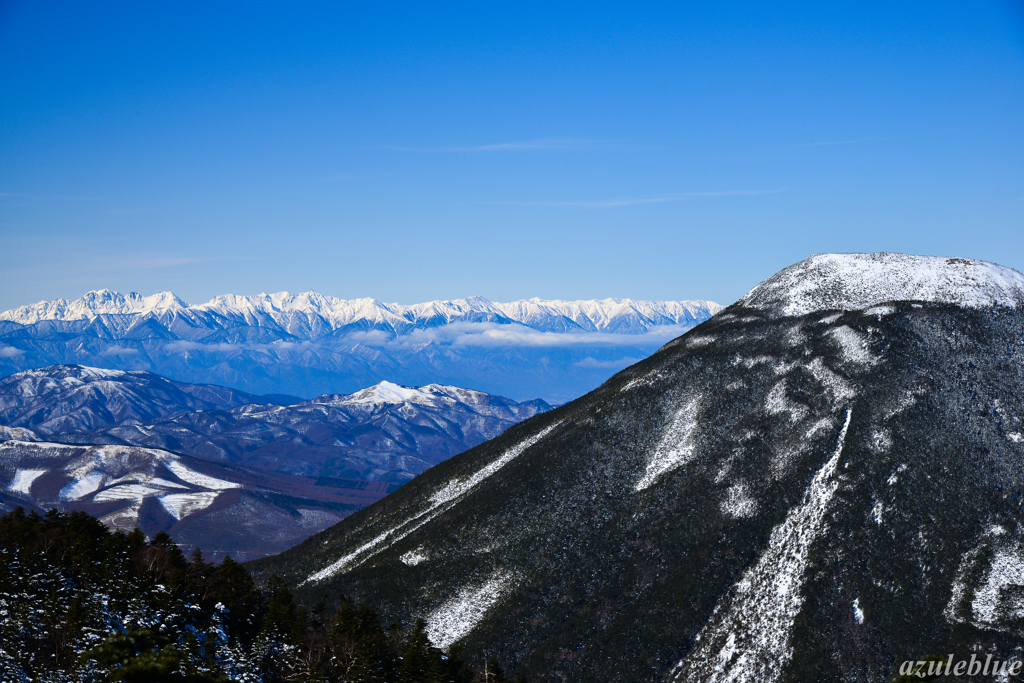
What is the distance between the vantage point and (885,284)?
569ft

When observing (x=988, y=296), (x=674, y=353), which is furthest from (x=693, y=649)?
(x=988, y=296)

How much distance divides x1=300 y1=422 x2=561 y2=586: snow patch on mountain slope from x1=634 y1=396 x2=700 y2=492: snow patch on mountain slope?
113ft

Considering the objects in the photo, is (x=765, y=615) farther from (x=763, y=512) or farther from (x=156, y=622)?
(x=156, y=622)

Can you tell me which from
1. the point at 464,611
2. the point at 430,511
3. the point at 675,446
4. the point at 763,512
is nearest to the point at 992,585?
the point at 763,512

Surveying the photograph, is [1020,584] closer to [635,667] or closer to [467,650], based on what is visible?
[635,667]

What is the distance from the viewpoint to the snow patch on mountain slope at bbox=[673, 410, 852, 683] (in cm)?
10831

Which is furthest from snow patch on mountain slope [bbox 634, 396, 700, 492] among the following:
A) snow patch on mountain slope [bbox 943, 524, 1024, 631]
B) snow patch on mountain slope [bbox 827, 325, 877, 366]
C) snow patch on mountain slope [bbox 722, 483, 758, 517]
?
snow patch on mountain slope [bbox 943, 524, 1024, 631]

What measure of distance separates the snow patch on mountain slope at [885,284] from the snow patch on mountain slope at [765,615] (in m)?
58.5

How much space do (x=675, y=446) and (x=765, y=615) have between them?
4273 centimetres

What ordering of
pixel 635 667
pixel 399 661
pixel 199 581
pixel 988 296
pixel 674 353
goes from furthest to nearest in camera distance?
pixel 674 353 < pixel 988 296 < pixel 635 667 < pixel 199 581 < pixel 399 661

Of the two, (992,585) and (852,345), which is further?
(852,345)

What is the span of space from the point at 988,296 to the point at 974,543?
66692 mm

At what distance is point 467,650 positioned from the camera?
122438 mm

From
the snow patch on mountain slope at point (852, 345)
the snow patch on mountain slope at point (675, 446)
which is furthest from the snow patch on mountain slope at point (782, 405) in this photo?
the snow patch on mountain slope at point (852, 345)
